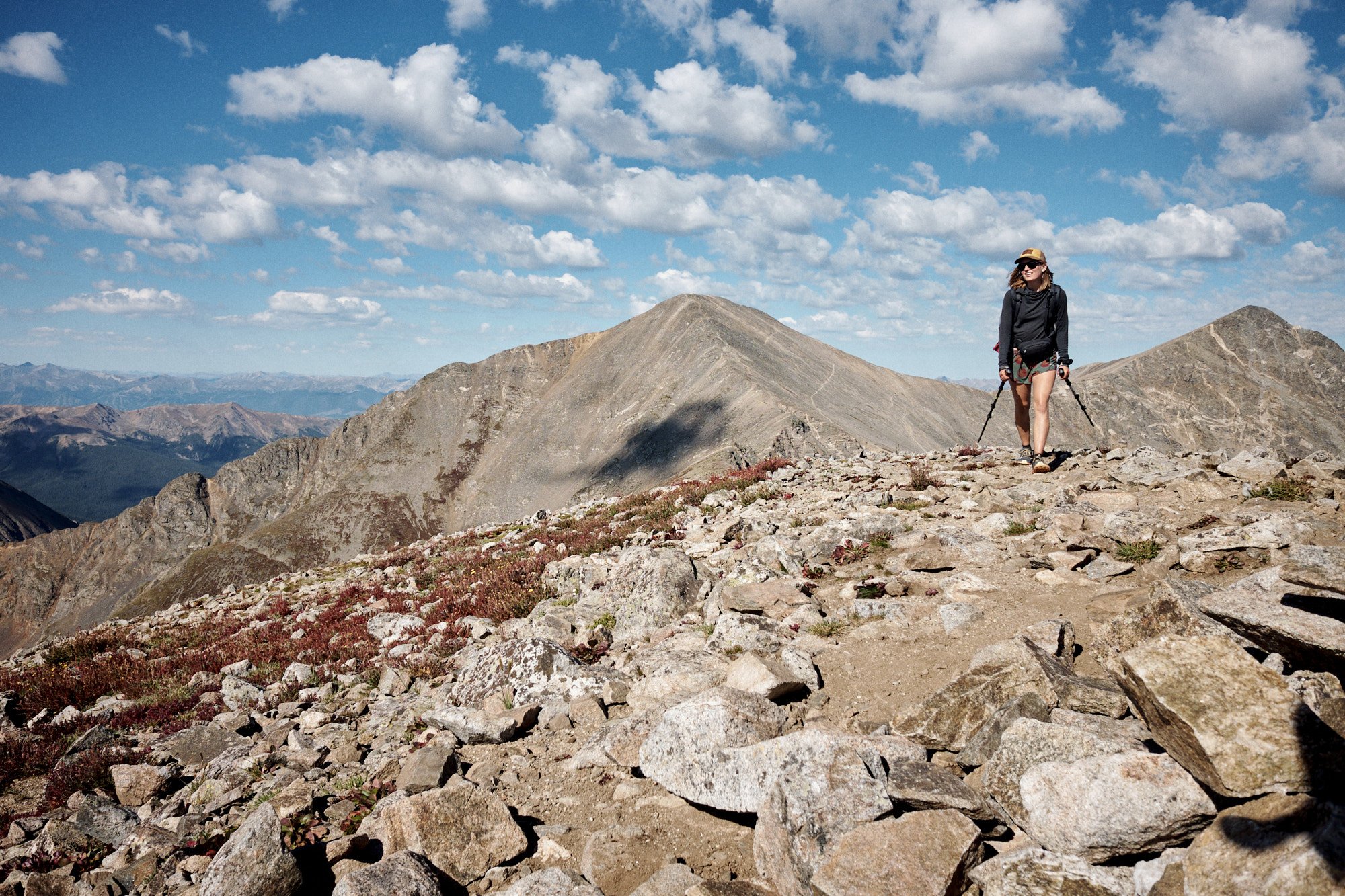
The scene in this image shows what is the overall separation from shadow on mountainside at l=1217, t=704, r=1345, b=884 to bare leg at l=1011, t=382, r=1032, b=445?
1008 centimetres

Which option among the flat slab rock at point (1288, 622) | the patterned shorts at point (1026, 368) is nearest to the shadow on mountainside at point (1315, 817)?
the flat slab rock at point (1288, 622)

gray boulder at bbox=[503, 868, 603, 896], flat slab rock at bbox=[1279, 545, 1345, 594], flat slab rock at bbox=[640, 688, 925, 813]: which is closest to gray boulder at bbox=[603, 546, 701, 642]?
flat slab rock at bbox=[640, 688, 925, 813]

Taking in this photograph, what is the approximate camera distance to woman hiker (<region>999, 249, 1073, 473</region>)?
12.5 m

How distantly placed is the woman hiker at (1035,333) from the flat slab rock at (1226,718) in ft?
30.6

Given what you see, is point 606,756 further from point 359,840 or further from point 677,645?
point 677,645

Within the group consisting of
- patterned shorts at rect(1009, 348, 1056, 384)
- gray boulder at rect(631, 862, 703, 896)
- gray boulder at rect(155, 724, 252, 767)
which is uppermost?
patterned shorts at rect(1009, 348, 1056, 384)

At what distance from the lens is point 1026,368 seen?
1316 centimetres

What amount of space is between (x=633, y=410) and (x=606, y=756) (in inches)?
3503

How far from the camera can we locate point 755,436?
57.7 m

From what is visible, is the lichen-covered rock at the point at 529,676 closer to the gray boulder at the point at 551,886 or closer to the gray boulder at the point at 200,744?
the gray boulder at the point at 551,886

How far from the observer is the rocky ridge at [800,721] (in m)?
3.58

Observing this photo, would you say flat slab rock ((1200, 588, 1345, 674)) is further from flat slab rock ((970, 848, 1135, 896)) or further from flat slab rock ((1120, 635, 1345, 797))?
flat slab rock ((970, 848, 1135, 896))

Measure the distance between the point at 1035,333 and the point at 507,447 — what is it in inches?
4253

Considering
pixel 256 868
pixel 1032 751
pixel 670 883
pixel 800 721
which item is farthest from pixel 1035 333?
pixel 256 868
